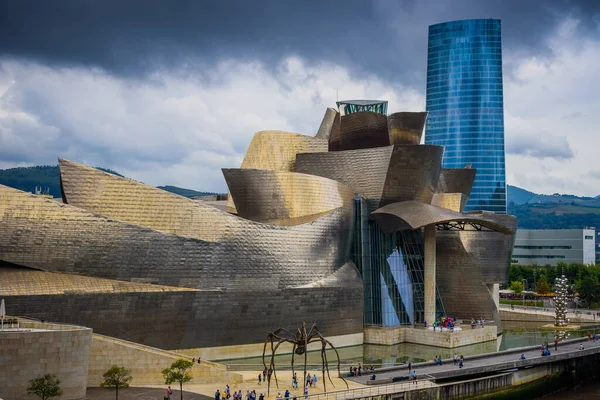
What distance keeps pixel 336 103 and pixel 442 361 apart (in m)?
32.7

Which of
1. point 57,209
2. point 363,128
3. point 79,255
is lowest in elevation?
point 79,255

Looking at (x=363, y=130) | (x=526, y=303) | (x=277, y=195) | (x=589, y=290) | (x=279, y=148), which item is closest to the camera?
(x=277, y=195)

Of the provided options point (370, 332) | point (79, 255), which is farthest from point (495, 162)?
point (79, 255)

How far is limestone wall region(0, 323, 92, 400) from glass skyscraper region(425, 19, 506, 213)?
4283 inches

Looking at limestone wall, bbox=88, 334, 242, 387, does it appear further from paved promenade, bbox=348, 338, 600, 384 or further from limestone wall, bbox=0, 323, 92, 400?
paved promenade, bbox=348, 338, 600, 384

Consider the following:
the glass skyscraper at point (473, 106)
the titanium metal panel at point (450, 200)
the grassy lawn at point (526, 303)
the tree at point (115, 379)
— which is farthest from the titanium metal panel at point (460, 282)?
the glass skyscraper at point (473, 106)

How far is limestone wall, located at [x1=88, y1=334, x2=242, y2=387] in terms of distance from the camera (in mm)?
32219

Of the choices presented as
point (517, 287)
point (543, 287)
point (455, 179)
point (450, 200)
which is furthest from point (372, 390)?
point (517, 287)

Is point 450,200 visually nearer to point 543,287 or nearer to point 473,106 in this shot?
point 543,287

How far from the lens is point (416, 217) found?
49.0m

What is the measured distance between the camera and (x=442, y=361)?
4009cm

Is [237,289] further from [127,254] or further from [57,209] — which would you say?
[57,209]

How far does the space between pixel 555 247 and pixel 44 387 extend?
357ft

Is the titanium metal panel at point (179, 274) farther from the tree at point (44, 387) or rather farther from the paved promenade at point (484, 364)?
the paved promenade at point (484, 364)
